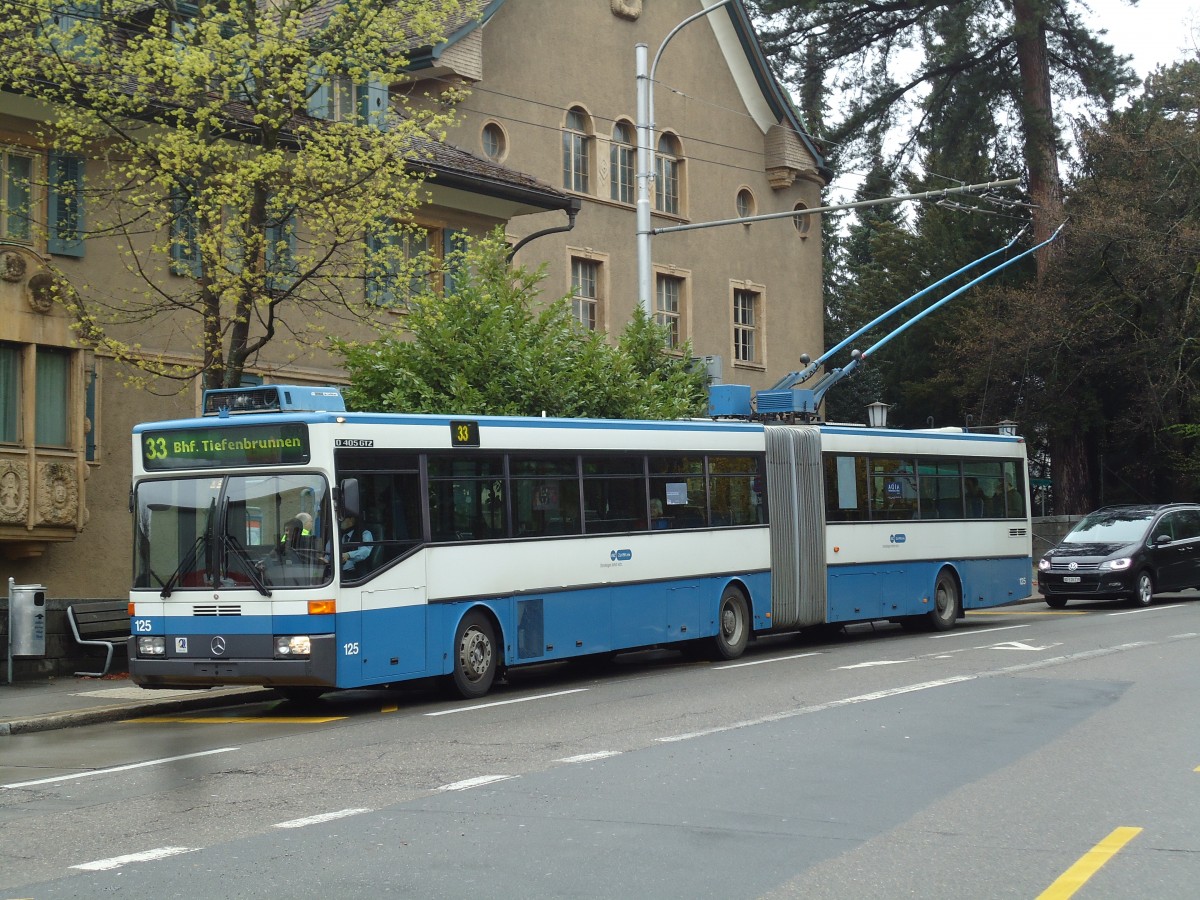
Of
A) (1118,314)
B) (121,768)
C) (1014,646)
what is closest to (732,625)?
(1014,646)

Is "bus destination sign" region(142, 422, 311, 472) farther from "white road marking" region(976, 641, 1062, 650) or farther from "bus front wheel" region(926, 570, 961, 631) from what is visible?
"bus front wheel" region(926, 570, 961, 631)

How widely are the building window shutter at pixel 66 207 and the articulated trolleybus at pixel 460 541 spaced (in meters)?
6.80

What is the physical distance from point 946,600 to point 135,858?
18.0 m

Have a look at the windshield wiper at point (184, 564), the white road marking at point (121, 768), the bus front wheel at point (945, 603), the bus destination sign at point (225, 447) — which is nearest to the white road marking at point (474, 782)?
the white road marking at point (121, 768)

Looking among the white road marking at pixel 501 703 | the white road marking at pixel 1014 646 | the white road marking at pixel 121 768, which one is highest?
the white road marking at pixel 1014 646

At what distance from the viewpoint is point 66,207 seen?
20984 mm

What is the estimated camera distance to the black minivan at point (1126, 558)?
28297 millimetres

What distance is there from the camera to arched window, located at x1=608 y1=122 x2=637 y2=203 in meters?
35.4

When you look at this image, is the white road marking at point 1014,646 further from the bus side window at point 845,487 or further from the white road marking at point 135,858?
the white road marking at point 135,858

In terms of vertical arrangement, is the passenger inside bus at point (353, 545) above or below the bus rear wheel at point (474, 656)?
above

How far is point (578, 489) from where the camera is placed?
56.9 feet

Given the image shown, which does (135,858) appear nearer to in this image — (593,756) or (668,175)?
(593,756)

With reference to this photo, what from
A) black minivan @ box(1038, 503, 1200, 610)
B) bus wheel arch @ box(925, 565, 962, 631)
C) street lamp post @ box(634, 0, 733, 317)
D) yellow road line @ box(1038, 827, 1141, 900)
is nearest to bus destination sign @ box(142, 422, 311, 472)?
yellow road line @ box(1038, 827, 1141, 900)

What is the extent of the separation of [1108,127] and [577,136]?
1655 centimetres
